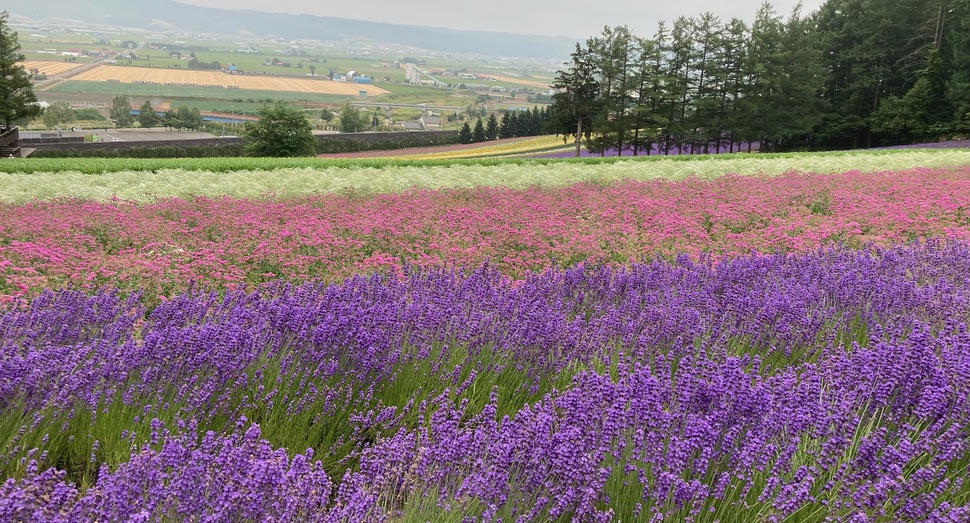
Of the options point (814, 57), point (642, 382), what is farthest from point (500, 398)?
point (814, 57)

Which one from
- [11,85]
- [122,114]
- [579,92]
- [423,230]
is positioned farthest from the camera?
[122,114]

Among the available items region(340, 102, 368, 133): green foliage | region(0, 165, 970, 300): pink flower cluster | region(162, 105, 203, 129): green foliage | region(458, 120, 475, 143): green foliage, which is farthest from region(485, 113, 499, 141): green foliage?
region(162, 105, 203, 129): green foliage

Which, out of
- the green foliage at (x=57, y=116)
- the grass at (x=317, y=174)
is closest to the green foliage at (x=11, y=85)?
the grass at (x=317, y=174)

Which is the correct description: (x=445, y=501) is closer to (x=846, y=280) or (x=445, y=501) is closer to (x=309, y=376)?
(x=309, y=376)

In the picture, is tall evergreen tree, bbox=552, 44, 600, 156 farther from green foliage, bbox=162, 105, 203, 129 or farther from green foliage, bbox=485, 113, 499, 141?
green foliage, bbox=162, 105, 203, 129

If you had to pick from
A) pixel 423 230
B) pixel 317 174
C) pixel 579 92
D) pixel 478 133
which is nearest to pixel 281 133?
pixel 317 174

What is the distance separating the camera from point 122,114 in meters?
140

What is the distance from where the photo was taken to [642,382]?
340 cm

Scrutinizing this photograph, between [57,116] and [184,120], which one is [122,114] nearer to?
[57,116]

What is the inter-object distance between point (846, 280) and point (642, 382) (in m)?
3.92

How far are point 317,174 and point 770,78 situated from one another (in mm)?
41867

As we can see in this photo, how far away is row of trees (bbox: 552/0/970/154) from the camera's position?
49344 millimetres

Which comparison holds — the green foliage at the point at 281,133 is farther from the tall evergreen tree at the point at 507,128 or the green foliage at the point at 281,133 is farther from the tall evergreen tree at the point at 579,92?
the tall evergreen tree at the point at 507,128

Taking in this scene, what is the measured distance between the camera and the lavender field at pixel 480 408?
267cm
